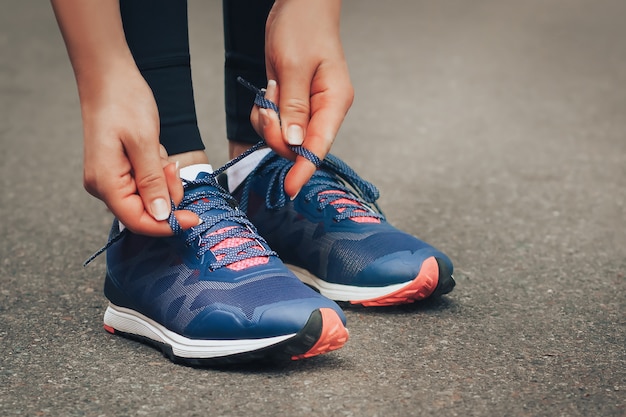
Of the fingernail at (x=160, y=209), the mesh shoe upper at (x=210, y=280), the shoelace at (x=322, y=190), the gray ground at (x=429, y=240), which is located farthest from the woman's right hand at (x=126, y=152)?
the shoelace at (x=322, y=190)

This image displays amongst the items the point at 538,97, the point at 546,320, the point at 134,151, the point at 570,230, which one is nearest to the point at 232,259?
the point at 134,151

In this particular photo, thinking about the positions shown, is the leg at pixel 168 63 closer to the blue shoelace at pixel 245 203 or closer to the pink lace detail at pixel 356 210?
the blue shoelace at pixel 245 203

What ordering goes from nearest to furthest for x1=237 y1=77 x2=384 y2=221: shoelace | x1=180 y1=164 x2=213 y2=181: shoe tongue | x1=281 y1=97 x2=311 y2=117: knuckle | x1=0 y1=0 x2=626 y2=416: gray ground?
x1=0 y1=0 x2=626 y2=416: gray ground, x1=281 y1=97 x2=311 y2=117: knuckle, x1=180 y1=164 x2=213 y2=181: shoe tongue, x1=237 y1=77 x2=384 y2=221: shoelace

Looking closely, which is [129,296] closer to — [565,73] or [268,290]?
[268,290]

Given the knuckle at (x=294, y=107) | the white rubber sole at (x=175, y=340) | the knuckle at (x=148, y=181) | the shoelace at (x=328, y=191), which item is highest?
the knuckle at (x=294, y=107)

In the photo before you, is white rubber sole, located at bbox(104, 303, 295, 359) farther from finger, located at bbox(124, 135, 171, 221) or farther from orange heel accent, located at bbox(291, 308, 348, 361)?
finger, located at bbox(124, 135, 171, 221)

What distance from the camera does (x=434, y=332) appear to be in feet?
3.84

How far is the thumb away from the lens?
108 cm

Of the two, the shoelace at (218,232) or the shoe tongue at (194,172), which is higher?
the shoe tongue at (194,172)

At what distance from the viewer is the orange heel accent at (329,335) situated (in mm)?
1000

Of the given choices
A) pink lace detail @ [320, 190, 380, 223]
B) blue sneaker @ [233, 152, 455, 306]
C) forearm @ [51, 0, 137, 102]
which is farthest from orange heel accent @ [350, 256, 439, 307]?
forearm @ [51, 0, 137, 102]

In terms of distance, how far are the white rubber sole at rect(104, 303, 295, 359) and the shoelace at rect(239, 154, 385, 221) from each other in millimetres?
281

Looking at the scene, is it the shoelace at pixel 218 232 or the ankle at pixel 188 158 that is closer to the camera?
the shoelace at pixel 218 232

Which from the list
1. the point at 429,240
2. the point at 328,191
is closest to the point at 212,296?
the point at 328,191
